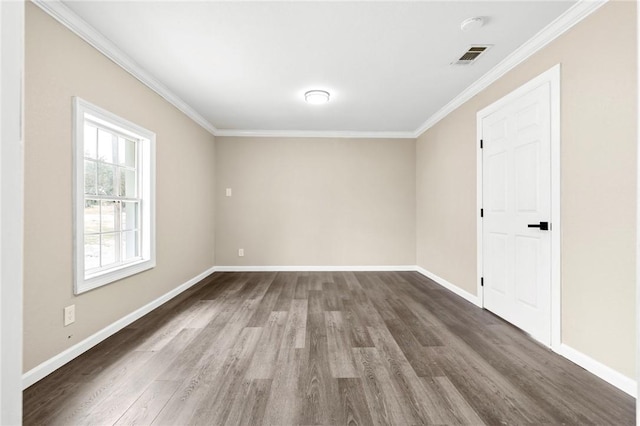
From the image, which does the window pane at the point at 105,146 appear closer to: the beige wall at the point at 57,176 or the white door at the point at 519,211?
the beige wall at the point at 57,176

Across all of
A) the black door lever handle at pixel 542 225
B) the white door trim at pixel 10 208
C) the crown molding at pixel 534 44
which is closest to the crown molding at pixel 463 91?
the crown molding at pixel 534 44

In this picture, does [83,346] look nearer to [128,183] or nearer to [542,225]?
[128,183]

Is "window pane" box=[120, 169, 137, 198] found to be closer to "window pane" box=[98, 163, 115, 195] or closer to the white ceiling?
"window pane" box=[98, 163, 115, 195]

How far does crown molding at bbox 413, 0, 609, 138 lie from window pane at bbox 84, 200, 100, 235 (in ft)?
13.1

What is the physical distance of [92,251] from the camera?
2656mm

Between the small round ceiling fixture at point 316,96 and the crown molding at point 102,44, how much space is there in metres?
1.66

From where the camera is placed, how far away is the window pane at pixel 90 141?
256 centimetres

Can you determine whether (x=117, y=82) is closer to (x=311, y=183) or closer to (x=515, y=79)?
(x=311, y=183)

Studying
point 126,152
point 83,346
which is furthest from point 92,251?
point 126,152

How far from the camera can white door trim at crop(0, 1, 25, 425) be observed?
19.3 inches

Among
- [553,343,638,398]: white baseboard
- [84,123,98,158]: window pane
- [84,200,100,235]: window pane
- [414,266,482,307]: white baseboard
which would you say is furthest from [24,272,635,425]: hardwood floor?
[84,123,98,158]: window pane

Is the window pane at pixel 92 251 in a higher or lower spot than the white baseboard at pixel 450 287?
higher

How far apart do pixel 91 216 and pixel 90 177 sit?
0.34 meters

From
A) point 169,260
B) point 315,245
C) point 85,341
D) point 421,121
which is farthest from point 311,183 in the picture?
point 85,341
